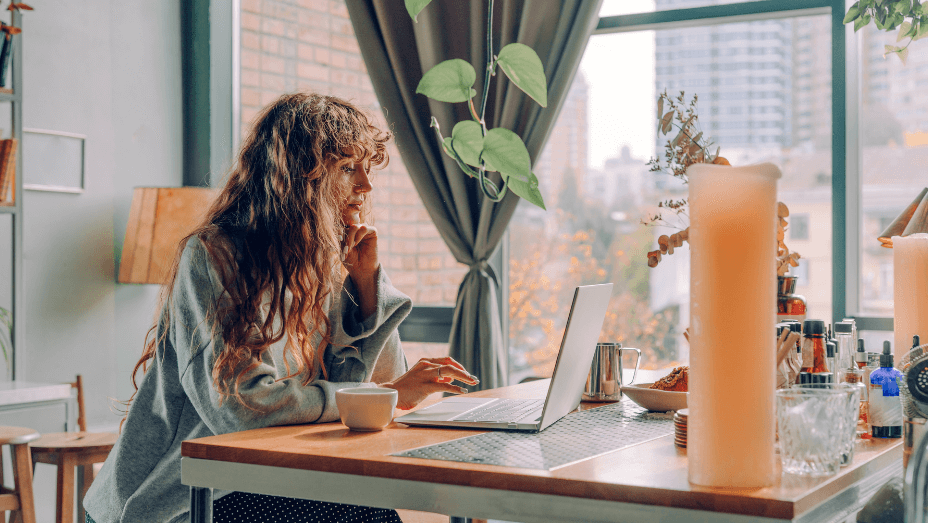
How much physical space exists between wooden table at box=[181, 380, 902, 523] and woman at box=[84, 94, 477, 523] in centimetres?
14

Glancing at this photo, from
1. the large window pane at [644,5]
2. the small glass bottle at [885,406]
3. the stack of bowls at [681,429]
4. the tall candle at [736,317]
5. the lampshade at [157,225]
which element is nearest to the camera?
the tall candle at [736,317]

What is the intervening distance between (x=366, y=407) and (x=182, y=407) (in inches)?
15.7

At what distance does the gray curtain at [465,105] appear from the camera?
3012 millimetres

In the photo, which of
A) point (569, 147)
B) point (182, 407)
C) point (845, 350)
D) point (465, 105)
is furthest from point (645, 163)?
point (182, 407)

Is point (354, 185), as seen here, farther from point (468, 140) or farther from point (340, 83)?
point (340, 83)

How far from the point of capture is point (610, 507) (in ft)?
2.91

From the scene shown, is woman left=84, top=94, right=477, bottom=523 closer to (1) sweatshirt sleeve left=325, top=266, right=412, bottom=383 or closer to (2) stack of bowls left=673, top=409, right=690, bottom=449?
(1) sweatshirt sleeve left=325, top=266, right=412, bottom=383

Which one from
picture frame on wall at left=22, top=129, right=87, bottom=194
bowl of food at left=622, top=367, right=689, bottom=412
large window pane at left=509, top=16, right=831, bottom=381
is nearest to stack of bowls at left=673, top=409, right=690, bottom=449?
bowl of food at left=622, top=367, right=689, bottom=412

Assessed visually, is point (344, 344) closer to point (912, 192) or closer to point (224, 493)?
point (224, 493)

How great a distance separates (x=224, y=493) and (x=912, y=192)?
2.35m

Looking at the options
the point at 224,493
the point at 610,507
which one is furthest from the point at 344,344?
the point at 610,507

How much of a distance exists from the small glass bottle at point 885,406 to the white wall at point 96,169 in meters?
2.71

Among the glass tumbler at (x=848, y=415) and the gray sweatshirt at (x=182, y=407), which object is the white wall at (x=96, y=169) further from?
the glass tumbler at (x=848, y=415)

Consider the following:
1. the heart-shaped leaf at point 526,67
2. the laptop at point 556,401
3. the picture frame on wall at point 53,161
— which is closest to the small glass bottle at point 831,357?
the laptop at point 556,401
